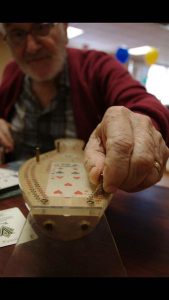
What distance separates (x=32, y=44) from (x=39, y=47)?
26 millimetres

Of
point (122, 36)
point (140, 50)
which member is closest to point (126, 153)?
point (122, 36)

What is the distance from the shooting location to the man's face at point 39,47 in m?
0.86

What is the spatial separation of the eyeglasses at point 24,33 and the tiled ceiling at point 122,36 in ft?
5.41

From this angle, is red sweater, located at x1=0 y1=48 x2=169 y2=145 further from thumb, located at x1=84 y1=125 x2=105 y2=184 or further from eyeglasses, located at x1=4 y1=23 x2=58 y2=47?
thumb, located at x1=84 y1=125 x2=105 y2=184

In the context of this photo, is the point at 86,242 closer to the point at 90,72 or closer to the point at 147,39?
the point at 90,72

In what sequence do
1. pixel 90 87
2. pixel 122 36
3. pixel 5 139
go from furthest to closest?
1. pixel 122 36
2. pixel 90 87
3. pixel 5 139

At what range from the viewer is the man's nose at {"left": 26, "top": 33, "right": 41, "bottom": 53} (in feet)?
2.84

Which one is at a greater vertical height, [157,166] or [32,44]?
[32,44]

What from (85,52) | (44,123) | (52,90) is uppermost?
(85,52)

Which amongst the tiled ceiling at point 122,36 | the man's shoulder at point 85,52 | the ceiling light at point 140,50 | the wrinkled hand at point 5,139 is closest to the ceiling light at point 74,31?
the tiled ceiling at point 122,36

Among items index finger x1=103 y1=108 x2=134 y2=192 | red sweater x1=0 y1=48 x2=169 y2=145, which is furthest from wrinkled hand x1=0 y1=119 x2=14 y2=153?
index finger x1=103 y1=108 x2=134 y2=192

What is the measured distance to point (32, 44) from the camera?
871mm

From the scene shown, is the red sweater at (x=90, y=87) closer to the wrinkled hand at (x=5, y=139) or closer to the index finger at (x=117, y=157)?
the wrinkled hand at (x=5, y=139)

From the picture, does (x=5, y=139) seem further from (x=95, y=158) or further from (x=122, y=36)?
(x=122, y=36)
